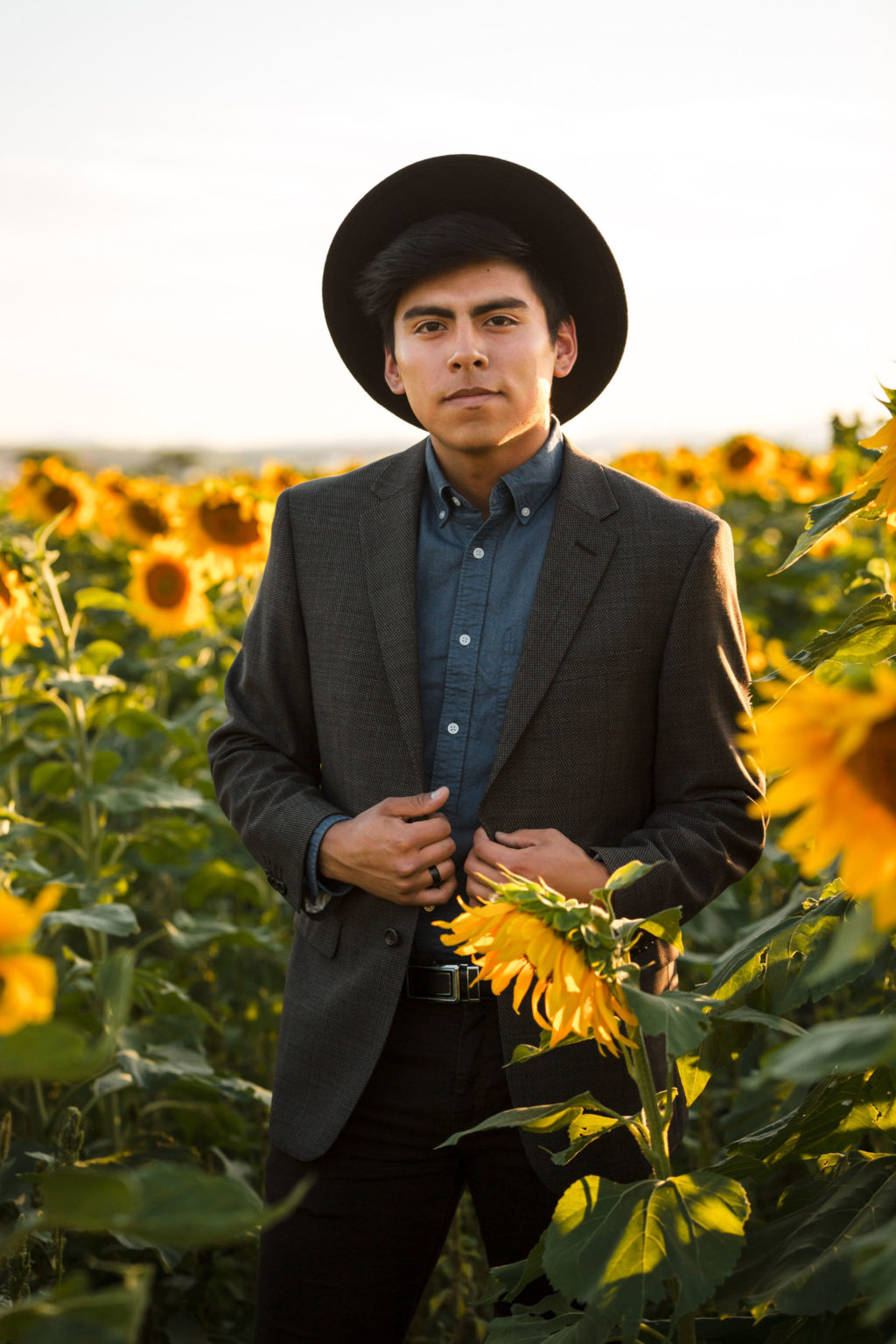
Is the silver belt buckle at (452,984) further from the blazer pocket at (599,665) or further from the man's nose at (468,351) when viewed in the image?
the man's nose at (468,351)

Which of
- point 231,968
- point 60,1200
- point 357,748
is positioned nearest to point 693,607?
point 357,748

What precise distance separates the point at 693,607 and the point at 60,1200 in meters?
1.50

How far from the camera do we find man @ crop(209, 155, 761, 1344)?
1.98 metres

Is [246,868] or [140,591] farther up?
[140,591]

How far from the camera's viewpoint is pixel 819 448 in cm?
1513

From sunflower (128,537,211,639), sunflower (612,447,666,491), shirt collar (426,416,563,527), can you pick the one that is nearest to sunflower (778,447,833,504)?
sunflower (612,447,666,491)

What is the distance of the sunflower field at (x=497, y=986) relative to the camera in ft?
2.41

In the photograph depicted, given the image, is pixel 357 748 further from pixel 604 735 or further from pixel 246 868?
pixel 246 868

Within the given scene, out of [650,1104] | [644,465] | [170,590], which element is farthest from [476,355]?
[644,465]

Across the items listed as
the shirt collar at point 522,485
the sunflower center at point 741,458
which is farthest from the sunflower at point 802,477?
the shirt collar at point 522,485

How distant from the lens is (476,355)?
1.96 m

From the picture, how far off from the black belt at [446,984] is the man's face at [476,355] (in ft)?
2.80

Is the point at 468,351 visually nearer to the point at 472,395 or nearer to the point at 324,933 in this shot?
the point at 472,395

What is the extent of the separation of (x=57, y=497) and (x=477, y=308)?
5.65 metres
